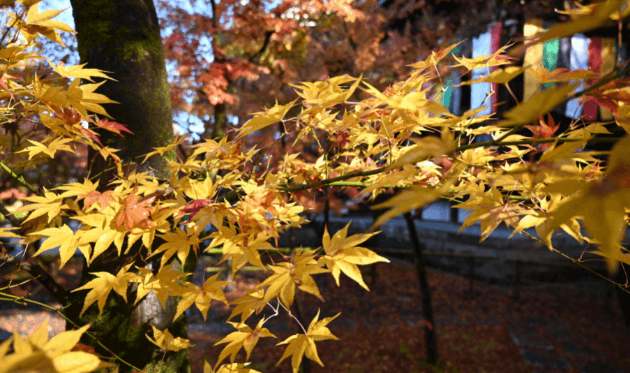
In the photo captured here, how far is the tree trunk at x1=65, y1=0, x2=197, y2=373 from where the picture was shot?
62.6 inches

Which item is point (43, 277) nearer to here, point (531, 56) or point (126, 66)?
point (126, 66)

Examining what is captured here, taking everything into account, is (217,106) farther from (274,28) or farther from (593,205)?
(593,205)

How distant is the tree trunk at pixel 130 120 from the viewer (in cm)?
159

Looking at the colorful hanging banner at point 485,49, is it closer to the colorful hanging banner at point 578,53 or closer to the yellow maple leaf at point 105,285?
the colorful hanging banner at point 578,53

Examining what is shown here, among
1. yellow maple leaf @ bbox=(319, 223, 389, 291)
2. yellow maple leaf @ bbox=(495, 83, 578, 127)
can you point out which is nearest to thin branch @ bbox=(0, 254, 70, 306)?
yellow maple leaf @ bbox=(319, 223, 389, 291)

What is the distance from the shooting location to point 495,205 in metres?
0.97

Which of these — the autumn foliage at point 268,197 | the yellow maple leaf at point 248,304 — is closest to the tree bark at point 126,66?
the autumn foliage at point 268,197

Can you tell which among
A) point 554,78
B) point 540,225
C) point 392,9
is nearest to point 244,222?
point 540,225

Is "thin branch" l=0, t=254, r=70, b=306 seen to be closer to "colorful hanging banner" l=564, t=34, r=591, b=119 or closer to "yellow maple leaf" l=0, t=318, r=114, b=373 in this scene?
"yellow maple leaf" l=0, t=318, r=114, b=373

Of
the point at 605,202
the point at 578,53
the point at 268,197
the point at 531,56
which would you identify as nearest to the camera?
the point at 605,202

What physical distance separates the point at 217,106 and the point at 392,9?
17.7 ft

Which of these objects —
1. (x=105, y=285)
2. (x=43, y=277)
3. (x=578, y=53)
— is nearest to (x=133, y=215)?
(x=105, y=285)

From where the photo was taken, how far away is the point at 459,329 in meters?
5.31

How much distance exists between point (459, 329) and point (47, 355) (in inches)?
231
